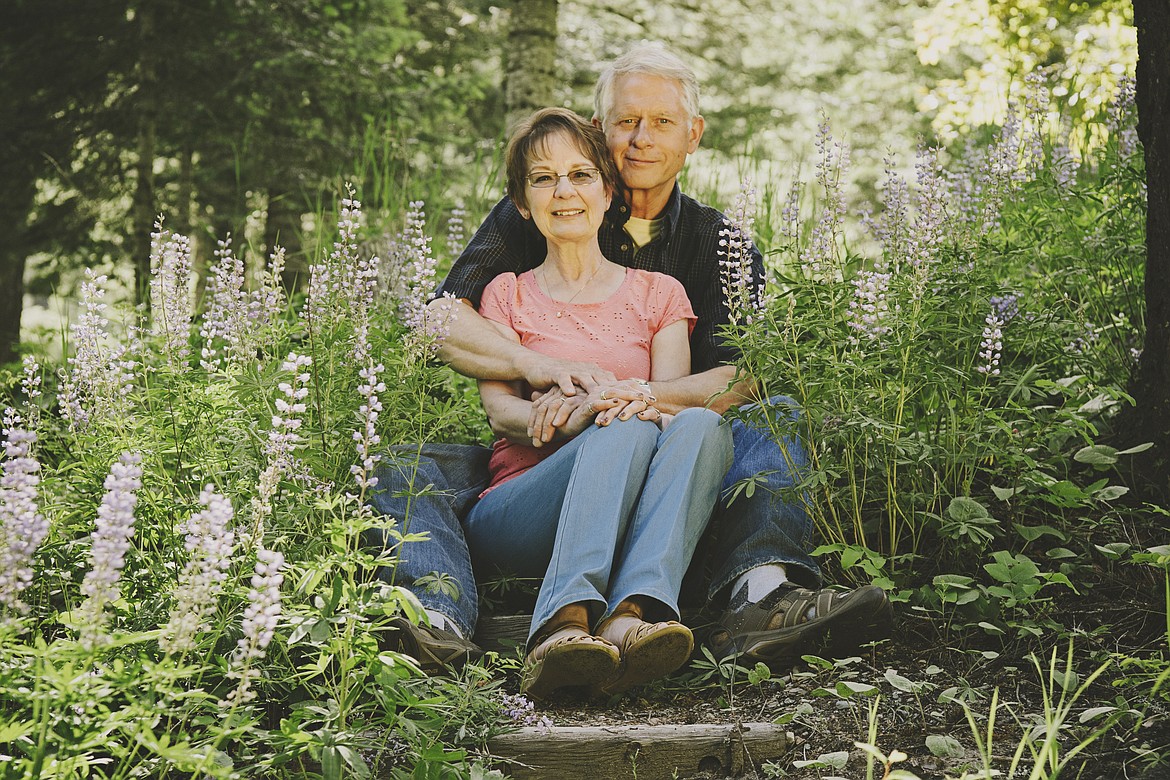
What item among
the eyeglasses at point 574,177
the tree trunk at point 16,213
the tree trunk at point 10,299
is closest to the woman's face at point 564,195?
the eyeglasses at point 574,177

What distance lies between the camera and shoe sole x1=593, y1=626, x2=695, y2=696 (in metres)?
2.49

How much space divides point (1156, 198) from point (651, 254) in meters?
1.58

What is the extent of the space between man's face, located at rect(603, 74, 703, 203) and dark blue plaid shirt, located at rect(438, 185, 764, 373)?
134mm

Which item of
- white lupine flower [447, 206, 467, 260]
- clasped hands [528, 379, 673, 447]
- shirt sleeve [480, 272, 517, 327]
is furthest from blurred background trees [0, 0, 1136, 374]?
clasped hands [528, 379, 673, 447]

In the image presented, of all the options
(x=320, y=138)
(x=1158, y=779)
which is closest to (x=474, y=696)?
(x=1158, y=779)

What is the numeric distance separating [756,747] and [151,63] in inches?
265

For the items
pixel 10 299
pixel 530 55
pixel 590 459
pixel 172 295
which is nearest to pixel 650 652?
pixel 590 459

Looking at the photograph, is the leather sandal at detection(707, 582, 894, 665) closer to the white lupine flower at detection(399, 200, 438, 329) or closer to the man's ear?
the white lupine flower at detection(399, 200, 438, 329)

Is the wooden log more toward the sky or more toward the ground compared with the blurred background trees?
more toward the ground

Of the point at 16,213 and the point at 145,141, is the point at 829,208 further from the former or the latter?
the point at 16,213

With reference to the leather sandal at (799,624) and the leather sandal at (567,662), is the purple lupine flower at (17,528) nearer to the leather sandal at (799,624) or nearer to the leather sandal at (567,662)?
the leather sandal at (567,662)

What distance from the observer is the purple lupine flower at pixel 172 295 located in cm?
311

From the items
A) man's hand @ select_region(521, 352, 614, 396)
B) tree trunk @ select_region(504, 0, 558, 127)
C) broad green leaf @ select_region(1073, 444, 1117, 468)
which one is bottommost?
broad green leaf @ select_region(1073, 444, 1117, 468)

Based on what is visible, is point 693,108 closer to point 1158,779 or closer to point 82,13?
point 1158,779
